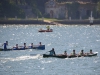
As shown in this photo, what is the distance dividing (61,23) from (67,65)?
104 meters

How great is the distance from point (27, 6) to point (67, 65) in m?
117

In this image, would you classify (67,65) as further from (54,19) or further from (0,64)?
(54,19)

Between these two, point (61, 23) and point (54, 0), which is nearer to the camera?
point (61, 23)

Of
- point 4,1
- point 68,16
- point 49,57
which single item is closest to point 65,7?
point 68,16

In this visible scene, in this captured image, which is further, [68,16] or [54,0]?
[54,0]

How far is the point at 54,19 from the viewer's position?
597 ft

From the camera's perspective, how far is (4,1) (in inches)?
7165

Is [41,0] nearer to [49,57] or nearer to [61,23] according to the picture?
[61,23]

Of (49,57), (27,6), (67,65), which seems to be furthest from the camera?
(27,6)

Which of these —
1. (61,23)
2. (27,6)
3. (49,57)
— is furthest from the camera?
(27,6)

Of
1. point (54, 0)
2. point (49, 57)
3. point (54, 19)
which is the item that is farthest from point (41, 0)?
point (49, 57)

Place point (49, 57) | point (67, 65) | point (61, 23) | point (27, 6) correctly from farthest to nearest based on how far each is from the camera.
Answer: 1. point (27, 6)
2. point (61, 23)
3. point (49, 57)
4. point (67, 65)

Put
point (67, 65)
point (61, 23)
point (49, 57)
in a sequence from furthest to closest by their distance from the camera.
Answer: point (61, 23) < point (49, 57) < point (67, 65)

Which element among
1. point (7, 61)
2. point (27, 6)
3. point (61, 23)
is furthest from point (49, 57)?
point (27, 6)
